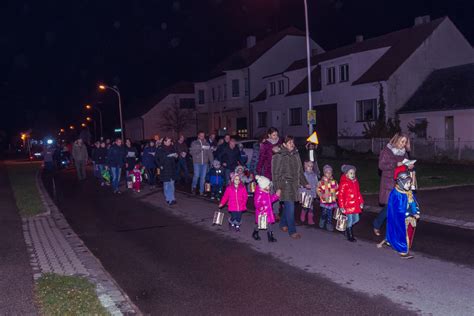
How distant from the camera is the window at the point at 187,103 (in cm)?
6025

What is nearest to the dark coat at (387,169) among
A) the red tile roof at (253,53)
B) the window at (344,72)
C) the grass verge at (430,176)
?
the grass verge at (430,176)

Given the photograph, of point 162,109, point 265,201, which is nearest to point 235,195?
point 265,201

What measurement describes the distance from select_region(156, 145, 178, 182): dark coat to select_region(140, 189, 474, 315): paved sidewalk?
145 inches

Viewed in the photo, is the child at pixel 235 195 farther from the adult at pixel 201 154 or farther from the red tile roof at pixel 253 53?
the red tile roof at pixel 253 53

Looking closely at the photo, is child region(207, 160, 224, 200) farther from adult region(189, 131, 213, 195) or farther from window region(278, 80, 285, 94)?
window region(278, 80, 285, 94)

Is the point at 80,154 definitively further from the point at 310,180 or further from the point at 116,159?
the point at 310,180

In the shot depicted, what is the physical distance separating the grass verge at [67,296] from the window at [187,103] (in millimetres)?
54147

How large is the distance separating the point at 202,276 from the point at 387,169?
3.66 meters

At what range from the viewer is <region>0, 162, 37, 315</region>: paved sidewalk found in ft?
18.2

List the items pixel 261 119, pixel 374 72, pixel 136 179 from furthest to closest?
pixel 261 119 < pixel 374 72 < pixel 136 179

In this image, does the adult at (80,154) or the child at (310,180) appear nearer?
the child at (310,180)

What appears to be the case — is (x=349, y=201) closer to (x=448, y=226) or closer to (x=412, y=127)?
(x=448, y=226)

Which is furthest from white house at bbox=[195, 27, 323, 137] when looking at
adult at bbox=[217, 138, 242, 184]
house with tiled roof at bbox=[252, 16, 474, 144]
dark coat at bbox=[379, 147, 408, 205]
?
dark coat at bbox=[379, 147, 408, 205]

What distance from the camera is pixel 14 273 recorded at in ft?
22.6
